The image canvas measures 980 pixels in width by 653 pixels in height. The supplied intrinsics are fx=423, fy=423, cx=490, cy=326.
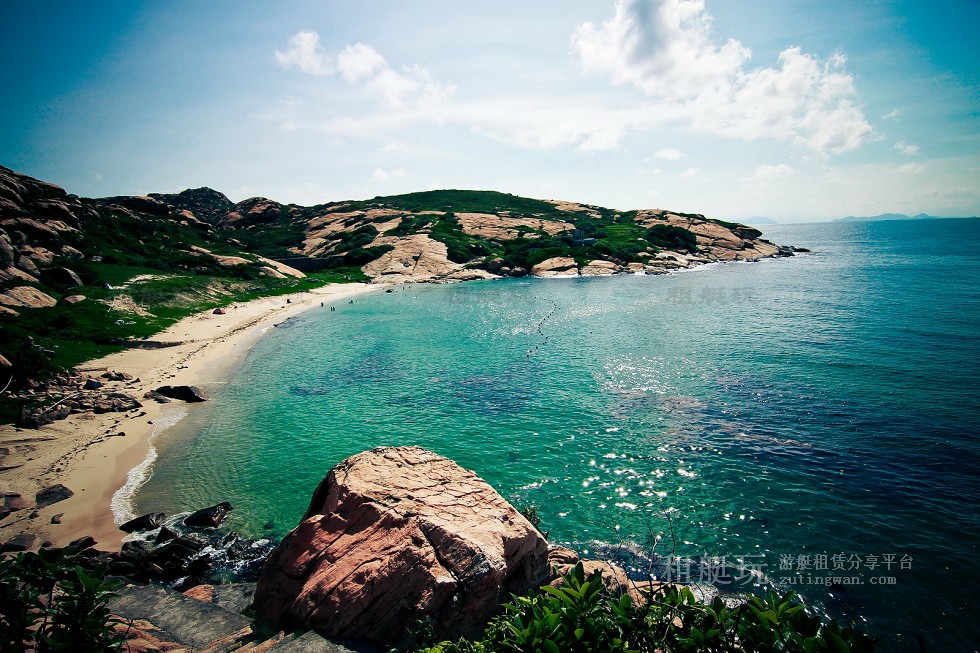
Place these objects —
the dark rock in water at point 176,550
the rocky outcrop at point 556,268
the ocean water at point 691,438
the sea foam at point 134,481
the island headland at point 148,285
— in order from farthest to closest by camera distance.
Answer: the rocky outcrop at point 556,268
the island headland at point 148,285
the sea foam at point 134,481
the dark rock in water at point 176,550
the ocean water at point 691,438

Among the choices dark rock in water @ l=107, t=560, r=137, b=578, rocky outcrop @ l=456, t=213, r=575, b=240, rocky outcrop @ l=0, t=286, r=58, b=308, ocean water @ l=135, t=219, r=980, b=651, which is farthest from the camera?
rocky outcrop @ l=456, t=213, r=575, b=240

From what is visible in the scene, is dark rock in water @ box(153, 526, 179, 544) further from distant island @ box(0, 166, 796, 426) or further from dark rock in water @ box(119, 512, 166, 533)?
distant island @ box(0, 166, 796, 426)

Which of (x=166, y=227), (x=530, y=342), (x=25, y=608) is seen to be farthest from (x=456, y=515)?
(x=166, y=227)

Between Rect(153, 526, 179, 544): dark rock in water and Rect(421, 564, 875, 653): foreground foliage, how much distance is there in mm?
15166

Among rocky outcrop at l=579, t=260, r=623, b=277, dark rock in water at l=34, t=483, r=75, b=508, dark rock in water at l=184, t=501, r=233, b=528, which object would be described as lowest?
dark rock in water at l=184, t=501, r=233, b=528

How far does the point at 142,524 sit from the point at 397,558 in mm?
13674

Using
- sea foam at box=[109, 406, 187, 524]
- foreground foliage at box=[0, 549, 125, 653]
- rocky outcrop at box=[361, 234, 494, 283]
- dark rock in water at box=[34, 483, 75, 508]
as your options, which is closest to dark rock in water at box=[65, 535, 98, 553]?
sea foam at box=[109, 406, 187, 524]

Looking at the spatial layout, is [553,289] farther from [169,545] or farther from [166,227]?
[166,227]

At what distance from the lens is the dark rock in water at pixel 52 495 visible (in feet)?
56.9

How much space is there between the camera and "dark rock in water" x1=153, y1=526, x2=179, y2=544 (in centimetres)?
1580

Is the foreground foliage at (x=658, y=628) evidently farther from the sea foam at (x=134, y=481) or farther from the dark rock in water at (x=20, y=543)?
the sea foam at (x=134, y=481)

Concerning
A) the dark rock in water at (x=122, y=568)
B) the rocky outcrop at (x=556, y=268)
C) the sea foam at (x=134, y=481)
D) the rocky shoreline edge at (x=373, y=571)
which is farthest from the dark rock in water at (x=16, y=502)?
the rocky outcrop at (x=556, y=268)

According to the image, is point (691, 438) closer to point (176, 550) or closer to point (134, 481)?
point (176, 550)

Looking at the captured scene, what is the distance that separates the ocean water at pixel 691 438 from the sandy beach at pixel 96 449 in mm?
1742
